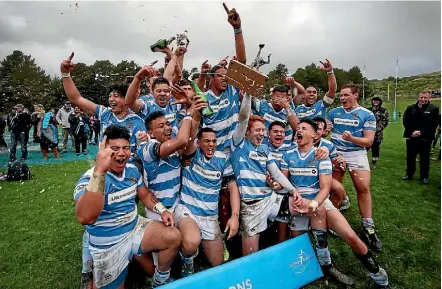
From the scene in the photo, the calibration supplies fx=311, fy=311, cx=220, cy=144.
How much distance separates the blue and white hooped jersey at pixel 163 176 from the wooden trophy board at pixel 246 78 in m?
1.09

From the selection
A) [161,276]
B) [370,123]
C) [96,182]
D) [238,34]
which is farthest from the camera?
[370,123]

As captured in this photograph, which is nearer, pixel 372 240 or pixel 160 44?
pixel 372 240

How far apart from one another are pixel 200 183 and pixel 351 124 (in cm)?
269

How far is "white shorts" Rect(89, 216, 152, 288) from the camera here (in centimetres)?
289

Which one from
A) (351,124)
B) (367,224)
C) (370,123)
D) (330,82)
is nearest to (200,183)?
(367,224)

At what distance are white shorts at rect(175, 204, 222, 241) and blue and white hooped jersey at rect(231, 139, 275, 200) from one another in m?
0.51

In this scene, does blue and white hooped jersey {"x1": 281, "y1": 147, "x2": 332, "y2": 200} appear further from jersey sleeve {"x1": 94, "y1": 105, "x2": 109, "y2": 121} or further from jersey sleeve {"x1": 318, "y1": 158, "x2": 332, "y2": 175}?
jersey sleeve {"x1": 94, "y1": 105, "x2": 109, "y2": 121}

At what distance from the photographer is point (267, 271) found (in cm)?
306

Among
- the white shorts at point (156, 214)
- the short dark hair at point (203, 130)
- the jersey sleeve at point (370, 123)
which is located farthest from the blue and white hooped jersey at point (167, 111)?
the jersey sleeve at point (370, 123)

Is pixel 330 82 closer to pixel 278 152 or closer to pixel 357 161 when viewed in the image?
pixel 357 161

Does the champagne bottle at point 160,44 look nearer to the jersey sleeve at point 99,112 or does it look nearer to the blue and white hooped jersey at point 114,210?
the jersey sleeve at point 99,112

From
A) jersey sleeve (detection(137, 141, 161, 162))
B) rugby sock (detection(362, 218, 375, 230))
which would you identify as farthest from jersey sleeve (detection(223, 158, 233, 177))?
rugby sock (detection(362, 218, 375, 230))

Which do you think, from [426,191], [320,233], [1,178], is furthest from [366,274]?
[1,178]

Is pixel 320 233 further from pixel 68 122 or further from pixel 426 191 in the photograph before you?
pixel 68 122
